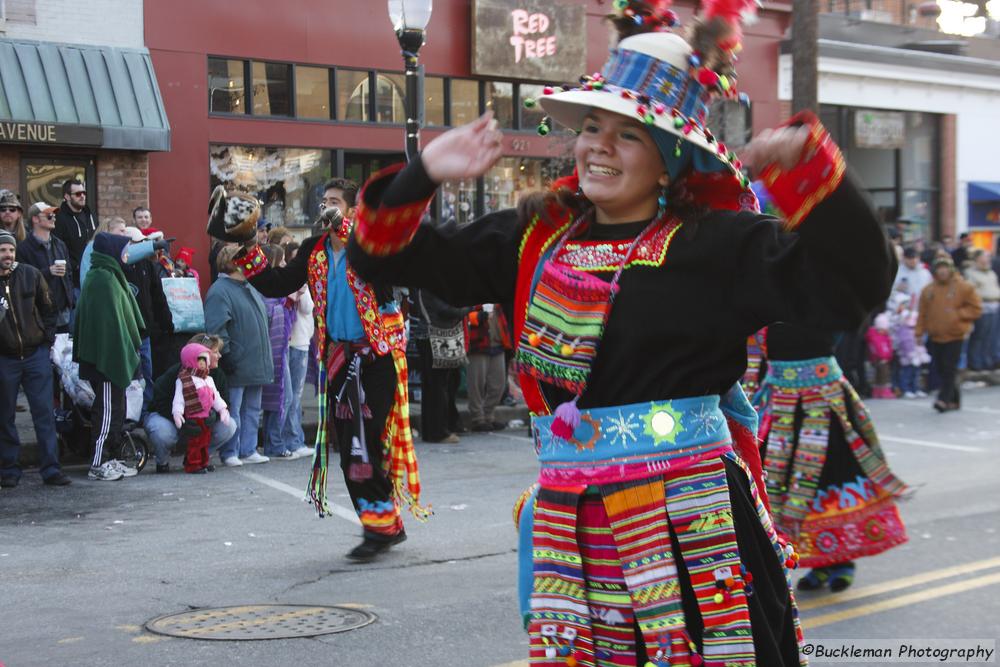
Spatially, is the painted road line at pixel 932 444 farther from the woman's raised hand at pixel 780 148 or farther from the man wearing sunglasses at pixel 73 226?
the woman's raised hand at pixel 780 148

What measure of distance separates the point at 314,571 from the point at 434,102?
13075 mm

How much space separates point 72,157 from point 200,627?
10847 mm

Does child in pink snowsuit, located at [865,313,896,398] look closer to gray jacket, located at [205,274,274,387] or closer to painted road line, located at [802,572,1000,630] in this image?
gray jacket, located at [205,274,274,387]

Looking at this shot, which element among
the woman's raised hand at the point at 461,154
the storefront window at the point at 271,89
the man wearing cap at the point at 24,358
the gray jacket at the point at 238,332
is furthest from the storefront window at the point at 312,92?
the woman's raised hand at the point at 461,154

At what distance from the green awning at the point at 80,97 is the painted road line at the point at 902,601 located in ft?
36.7

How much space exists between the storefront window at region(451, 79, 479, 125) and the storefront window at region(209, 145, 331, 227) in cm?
242

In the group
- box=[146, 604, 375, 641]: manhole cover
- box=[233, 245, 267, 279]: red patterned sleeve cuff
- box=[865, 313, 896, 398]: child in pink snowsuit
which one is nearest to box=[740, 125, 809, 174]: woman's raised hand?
box=[146, 604, 375, 641]: manhole cover

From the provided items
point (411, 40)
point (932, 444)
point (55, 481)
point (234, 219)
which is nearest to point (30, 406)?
point (55, 481)

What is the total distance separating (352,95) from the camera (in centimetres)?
1834

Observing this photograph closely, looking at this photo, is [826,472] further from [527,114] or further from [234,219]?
[527,114]

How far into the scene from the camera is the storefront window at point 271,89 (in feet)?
57.2

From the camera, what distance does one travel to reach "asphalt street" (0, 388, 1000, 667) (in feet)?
18.6

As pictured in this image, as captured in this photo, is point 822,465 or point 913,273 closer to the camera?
point 822,465

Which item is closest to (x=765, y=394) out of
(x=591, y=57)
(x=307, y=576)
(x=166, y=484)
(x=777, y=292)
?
(x=307, y=576)
